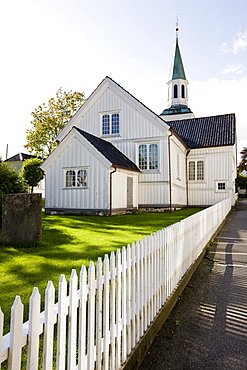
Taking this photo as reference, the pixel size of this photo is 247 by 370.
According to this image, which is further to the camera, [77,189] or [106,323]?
[77,189]

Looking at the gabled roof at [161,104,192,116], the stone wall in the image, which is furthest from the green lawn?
the gabled roof at [161,104,192,116]

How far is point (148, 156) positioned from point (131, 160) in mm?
1319

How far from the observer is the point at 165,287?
4207mm

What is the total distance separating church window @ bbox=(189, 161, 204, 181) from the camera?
83.9ft

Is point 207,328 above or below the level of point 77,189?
below

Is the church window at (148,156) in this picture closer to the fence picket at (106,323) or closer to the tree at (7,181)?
the tree at (7,181)

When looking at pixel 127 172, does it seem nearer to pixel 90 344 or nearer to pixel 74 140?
pixel 74 140

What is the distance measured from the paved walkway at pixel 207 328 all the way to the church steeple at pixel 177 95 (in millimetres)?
38206

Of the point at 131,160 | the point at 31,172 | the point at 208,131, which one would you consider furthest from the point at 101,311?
the point at 31,172

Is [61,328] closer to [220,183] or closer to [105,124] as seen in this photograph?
[105,124]

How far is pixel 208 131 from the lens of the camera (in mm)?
27031

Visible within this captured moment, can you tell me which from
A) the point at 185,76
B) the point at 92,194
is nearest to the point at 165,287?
the point at 92,194

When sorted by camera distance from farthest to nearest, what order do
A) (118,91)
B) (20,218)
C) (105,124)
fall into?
(105,124) → (118,91) → (20,218)

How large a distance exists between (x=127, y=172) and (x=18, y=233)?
1129 cm
